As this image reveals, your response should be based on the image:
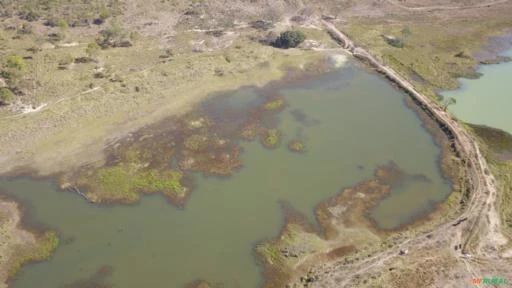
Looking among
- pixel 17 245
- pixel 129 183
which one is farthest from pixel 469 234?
pixel 17 245

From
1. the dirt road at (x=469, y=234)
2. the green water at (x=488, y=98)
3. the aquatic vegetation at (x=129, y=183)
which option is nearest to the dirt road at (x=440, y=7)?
the green water at (x=488, y=98)

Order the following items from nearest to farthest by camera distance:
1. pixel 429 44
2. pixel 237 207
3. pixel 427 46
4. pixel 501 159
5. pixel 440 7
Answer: pixel 237 207 → pixel 501 159 → pixel 427 46 → pixel 429 44 → pixel 440 7

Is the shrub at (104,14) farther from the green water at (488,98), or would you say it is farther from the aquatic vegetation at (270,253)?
the green water at (488,98)

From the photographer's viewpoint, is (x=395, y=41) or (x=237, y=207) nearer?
(x=237, y=207)

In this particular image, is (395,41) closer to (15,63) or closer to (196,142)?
(196,142)

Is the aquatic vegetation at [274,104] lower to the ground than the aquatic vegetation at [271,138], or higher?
higher

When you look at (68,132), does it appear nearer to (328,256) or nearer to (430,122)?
(328,256)
